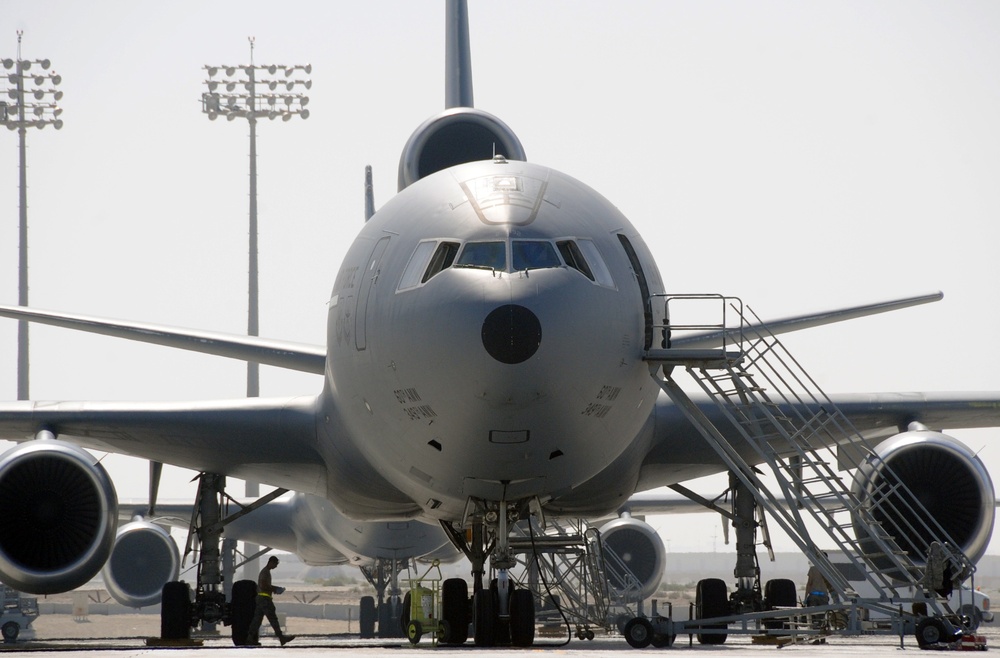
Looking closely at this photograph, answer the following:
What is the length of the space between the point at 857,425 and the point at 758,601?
2.93 m

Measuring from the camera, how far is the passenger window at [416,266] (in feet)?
40.9

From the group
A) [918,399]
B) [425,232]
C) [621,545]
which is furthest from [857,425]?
[621,545]

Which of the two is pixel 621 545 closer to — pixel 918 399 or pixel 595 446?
pixel 918 399

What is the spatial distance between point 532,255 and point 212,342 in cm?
663

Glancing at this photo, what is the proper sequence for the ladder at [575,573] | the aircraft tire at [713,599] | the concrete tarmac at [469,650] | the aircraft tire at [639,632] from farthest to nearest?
the aircraft tire at [713,599] → the ladder at [575,573] → the aircraft tire at [639,632] → the concrete tarmac at [469,650]

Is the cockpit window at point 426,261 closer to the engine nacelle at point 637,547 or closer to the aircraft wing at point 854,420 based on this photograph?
the aircraft wing at point 854,420

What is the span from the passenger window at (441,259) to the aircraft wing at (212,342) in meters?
5.11

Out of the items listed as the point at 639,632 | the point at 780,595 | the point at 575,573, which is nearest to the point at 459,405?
the point at 639,632

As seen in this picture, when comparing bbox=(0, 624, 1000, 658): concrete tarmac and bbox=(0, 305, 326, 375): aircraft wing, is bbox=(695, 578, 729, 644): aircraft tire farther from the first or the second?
bbox=(0, 305, 326, 375): aircraft wing

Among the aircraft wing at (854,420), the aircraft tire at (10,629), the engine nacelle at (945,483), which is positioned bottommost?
the aircraft tire at (10,629)

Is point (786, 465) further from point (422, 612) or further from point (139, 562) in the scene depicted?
point (139, 562)

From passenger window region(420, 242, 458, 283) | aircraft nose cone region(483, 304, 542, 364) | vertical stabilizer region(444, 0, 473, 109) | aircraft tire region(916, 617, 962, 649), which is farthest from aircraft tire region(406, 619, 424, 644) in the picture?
vertical stabilizer region(444, 0, 473, 109)

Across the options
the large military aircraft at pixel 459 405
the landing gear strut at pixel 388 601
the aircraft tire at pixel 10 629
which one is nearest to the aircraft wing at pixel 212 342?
the large military aircraft at pixel 459 405

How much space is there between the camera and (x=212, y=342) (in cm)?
1741
